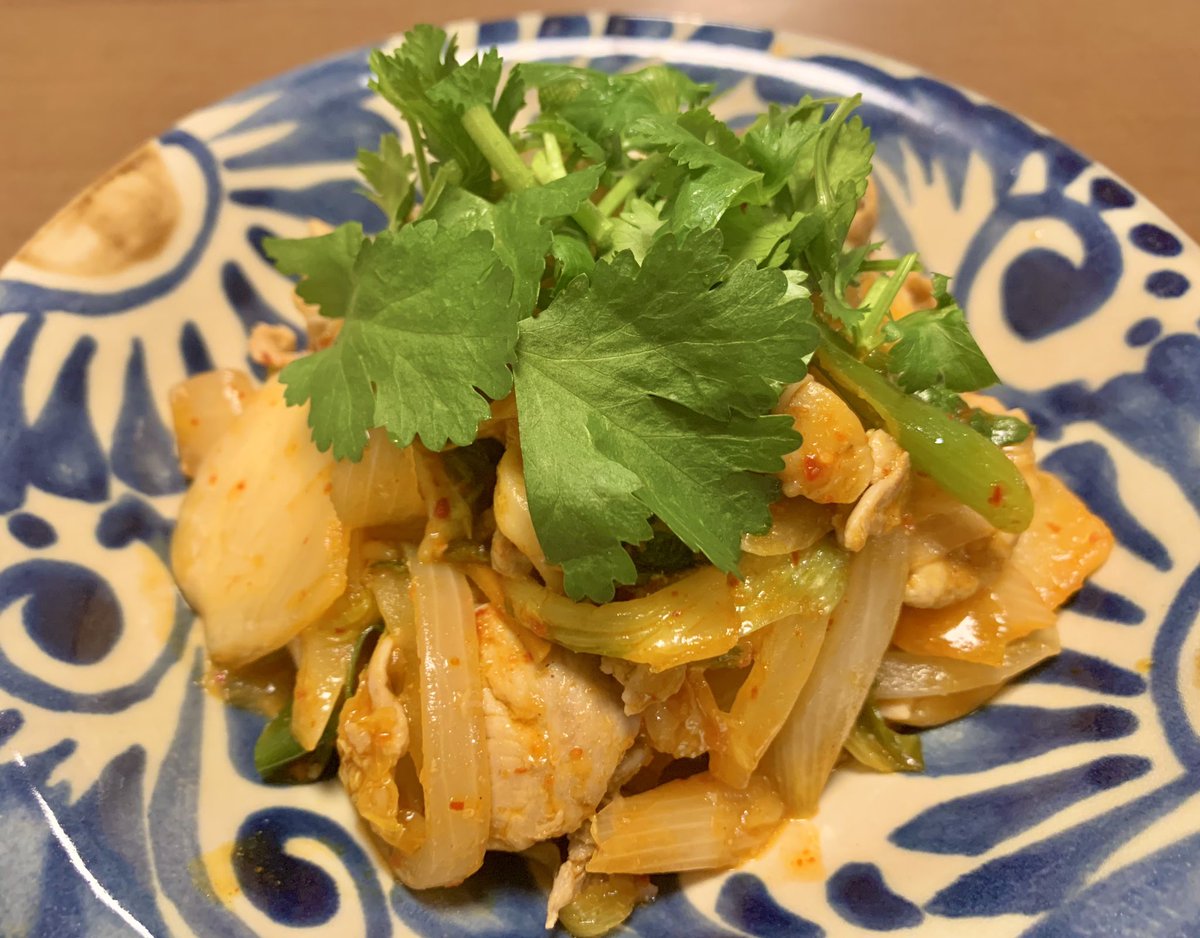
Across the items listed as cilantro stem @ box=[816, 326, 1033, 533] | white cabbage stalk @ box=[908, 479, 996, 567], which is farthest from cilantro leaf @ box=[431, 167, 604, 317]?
white cabbage stalk @ box=[908, 479, 996, 567]

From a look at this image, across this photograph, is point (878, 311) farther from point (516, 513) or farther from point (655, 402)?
point (516, 513)

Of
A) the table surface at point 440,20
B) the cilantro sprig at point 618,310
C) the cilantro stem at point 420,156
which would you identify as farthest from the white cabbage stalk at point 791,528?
the table surface at point 440,20

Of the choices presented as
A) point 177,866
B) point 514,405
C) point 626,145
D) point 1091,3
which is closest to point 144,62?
point 626,145

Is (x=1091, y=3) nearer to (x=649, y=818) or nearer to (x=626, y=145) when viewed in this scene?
(x=626, y=145)

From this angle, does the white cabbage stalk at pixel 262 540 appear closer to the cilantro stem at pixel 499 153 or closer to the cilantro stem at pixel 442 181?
the cilantro stem at pixel 442 181

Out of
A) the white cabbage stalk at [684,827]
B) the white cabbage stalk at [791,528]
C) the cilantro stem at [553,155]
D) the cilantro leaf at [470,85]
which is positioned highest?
the cilantro leaf at [470,85]

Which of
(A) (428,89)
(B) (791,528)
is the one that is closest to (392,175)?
(A) (428,89)

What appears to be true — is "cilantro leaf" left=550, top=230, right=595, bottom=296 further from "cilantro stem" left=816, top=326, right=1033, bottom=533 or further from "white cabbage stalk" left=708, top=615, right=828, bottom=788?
"white cabbage stalk" left=708, top=615, right=828, bottom=788
